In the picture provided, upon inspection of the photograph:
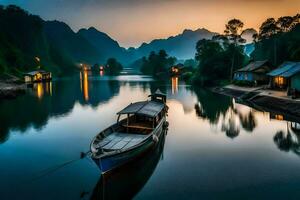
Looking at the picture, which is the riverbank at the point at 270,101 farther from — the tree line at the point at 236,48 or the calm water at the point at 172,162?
the tree line at the point at 236,48

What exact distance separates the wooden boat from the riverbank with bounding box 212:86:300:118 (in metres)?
19.6

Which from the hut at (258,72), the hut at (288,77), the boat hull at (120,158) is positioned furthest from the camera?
the hut at (258,72)

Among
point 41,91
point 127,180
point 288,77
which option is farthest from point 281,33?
point 127,180

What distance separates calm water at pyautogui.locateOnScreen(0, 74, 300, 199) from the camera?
1642 centimetres

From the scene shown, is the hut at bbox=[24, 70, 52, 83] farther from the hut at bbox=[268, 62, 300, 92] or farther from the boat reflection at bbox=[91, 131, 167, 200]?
the boat reflection at bbox=[91, 131, 167, 200]

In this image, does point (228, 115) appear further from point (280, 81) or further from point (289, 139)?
point (280, 81)

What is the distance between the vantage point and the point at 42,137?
28422 mm

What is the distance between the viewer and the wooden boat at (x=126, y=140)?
17219 mm

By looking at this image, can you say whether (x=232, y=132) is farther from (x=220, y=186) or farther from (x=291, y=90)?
(x=291, y=90)

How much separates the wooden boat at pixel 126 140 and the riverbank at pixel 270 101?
1959 centimetres

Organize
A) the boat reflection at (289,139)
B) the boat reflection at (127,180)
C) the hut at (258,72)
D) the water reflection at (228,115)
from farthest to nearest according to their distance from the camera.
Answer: the hut at (258,72) → the water reflection at (228,115) → the boat reflection at (289,139) → the boat reflection at (127,180)

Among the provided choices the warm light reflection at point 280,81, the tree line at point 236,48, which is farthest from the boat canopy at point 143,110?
the tree line at point 236,48

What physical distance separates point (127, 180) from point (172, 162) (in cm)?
452

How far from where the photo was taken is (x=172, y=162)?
21.2 m
